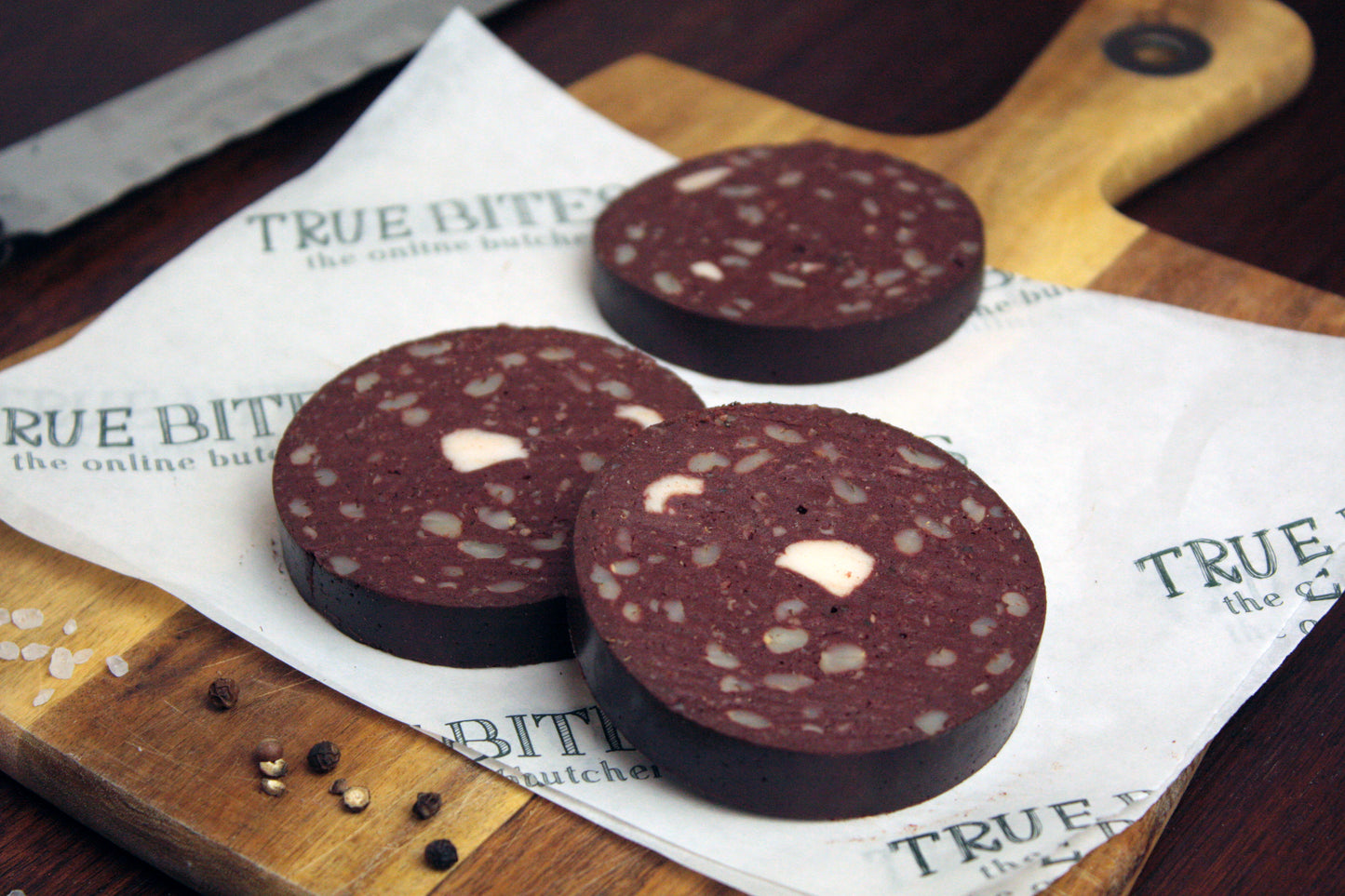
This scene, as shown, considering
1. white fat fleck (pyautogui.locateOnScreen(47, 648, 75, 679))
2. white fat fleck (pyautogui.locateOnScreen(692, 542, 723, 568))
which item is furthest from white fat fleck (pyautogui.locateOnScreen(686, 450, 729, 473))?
white fat fleck (pyautogui.locateOnScreen(47, 648, 75, 679))

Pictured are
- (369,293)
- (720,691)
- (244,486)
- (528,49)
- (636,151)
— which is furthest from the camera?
(528,49)

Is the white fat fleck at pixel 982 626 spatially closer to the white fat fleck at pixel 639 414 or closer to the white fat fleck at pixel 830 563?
the white fat fleck at pixel 830 563

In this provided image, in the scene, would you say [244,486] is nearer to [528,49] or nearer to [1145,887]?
[1145,887]

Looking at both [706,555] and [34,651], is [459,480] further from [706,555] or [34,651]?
[34,651]

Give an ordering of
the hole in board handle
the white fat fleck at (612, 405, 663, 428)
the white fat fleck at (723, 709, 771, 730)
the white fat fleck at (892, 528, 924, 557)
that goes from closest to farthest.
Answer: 1. the white fat fleck at (723, 709, 771, 730)
2. the white fat fleck at (892, 528, 924, 557)
3. the white fat fleck at (612, 405, 663, 428)
4. the hole in board handle

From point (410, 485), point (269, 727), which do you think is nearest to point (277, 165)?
point (410, 485)

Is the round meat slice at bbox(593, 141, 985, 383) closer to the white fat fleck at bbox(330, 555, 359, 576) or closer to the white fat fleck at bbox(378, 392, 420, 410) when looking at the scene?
the white fat fleck at bbox(378, 392, 420, 410)

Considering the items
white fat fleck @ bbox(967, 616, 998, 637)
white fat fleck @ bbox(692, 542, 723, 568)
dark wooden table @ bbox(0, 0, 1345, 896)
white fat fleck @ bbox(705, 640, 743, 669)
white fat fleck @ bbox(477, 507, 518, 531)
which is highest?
white fat fleck @ bbox(692, 542, 723, 568)
